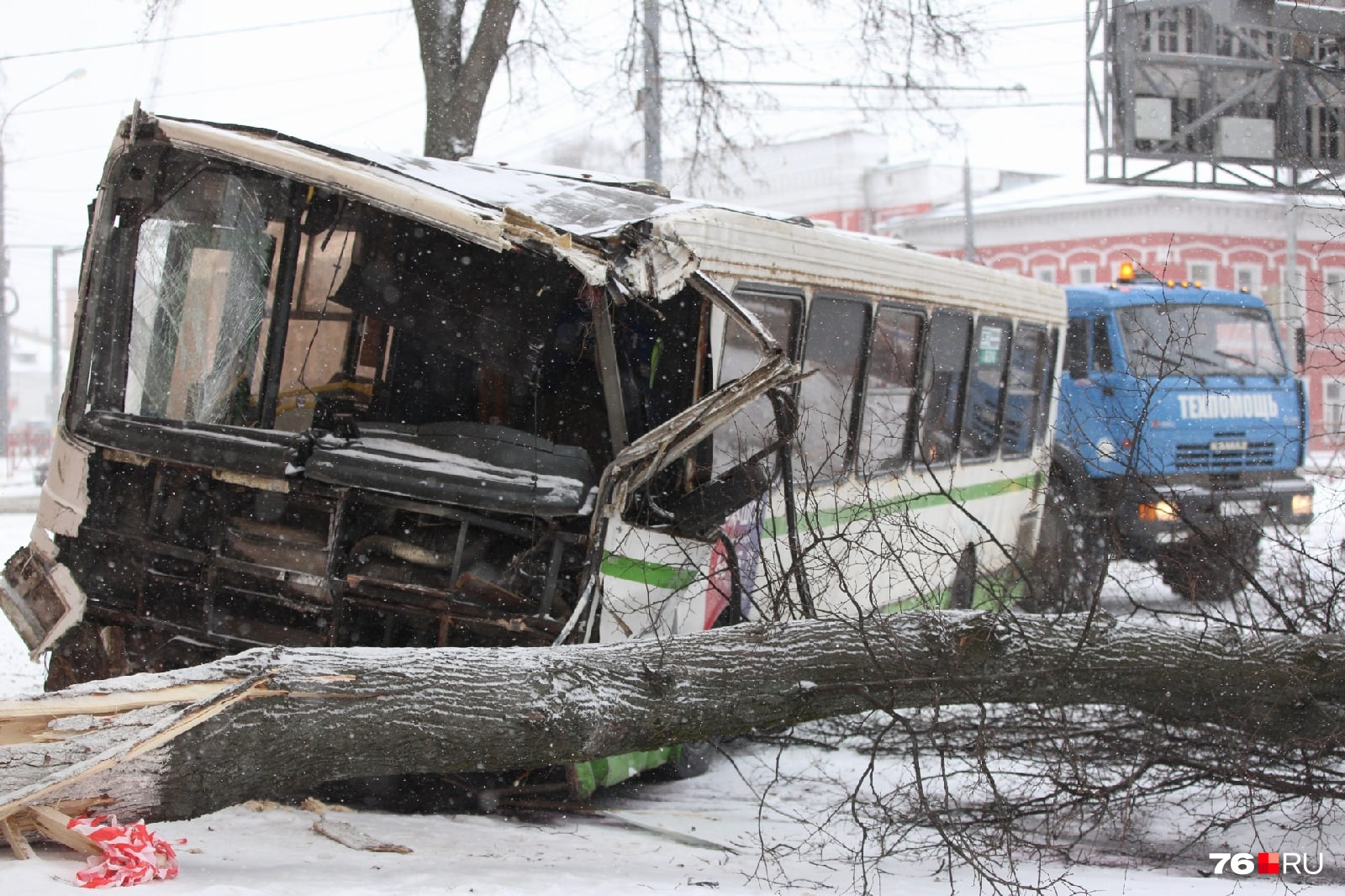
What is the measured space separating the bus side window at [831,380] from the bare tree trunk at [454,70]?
4.07m

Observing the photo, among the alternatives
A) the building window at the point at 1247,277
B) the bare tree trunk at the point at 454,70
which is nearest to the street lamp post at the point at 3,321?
the bare tree trunk at the point at 454,70

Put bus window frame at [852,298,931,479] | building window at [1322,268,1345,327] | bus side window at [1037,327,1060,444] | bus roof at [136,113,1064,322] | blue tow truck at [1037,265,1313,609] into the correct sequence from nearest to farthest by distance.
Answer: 1. bus roof at [136,113,1064,322]
2. building window at [1322,268,1345,327]
3. bus window frame at [852,298,931,479]
4. blue tow truck at [1037,265,1313,609]
5. bus side window at [1037,327,1060,444]

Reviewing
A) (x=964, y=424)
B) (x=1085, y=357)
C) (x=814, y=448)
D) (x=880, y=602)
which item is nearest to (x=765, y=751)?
(x=880, y=602)

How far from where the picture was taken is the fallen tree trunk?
365cm

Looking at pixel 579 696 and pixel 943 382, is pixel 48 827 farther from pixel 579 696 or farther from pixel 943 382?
pixel 943 382

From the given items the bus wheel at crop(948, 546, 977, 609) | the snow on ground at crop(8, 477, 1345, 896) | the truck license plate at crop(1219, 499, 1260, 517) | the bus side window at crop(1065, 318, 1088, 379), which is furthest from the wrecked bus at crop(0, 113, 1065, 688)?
the bus side window at crop(1065, 318, 1088, 379)

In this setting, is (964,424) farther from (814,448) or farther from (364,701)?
(364,701)

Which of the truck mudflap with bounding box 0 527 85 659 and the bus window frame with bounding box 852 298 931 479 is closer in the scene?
the truck mudflap with bounding box 0 527 85 659

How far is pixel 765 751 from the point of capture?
693 centimetres

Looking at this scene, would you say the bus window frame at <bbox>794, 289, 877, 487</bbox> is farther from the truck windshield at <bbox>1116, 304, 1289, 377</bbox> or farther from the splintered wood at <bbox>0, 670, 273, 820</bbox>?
the truck windshield at <bbox>1116, 304, 1289, 377</bbox>

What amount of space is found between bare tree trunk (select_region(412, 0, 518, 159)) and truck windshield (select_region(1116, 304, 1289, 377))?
553 cm

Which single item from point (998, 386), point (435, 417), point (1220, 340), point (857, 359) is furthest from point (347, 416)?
point (1220, 340)

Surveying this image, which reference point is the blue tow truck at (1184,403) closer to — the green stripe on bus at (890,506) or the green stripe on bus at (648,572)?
the green stripe on bus at (890,506)

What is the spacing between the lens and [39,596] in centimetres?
588
